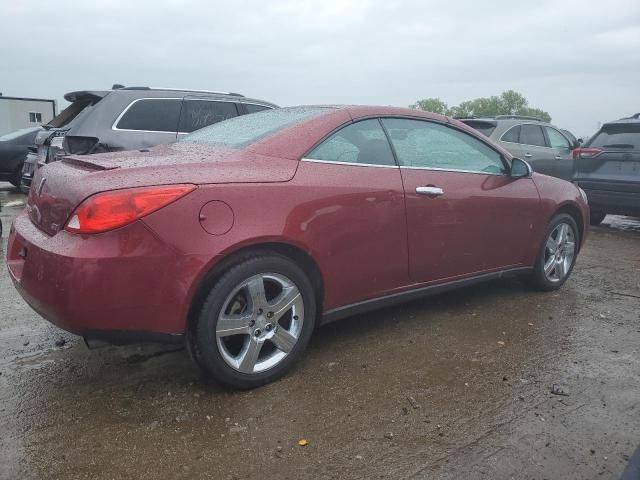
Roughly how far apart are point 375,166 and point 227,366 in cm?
146

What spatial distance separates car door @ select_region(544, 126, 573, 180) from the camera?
32.6ft

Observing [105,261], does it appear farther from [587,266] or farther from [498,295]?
[587,266]

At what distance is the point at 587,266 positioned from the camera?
18.7 feet

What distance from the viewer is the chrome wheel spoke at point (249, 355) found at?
9.19 ft

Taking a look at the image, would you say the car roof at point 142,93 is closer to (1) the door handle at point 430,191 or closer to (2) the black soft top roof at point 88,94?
(2) the black soft top roof at point 88,94

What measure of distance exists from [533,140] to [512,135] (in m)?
0.67

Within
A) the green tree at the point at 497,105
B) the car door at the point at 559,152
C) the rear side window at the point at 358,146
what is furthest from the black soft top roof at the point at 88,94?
the green tree at the point at 497,105

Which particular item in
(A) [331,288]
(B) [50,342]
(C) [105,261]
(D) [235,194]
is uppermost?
(D) [235,194]

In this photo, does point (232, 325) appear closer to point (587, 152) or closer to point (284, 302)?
point (284, 302)

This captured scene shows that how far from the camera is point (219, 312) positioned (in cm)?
266

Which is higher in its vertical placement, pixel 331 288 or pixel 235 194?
pixel 235 194

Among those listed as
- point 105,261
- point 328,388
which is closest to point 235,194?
point 105,261

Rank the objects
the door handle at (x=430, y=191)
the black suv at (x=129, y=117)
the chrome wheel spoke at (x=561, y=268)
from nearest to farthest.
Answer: the door handle at (x=430, y=191), the chrome wheel spoke at (x=561, y=268), the black suv at (x=129, y=117)

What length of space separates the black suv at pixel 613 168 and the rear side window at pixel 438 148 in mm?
4174
